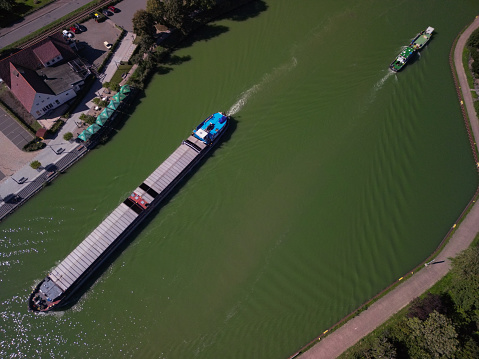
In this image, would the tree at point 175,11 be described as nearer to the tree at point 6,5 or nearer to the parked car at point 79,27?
the parked car at point 79,27

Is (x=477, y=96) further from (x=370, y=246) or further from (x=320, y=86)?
(x=370, y=246)

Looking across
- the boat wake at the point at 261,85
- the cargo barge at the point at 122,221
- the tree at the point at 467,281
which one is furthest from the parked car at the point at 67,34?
the tree at the point at 467,281

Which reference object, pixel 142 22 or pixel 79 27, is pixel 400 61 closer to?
pixel 142 22

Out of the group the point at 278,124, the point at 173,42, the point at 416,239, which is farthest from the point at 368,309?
the point at 173,42

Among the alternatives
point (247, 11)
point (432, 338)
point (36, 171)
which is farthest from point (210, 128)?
point (432, 338)

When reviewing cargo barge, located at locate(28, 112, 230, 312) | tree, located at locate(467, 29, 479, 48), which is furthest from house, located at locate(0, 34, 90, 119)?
tree, located at locate(467, 29, 479, 48)
